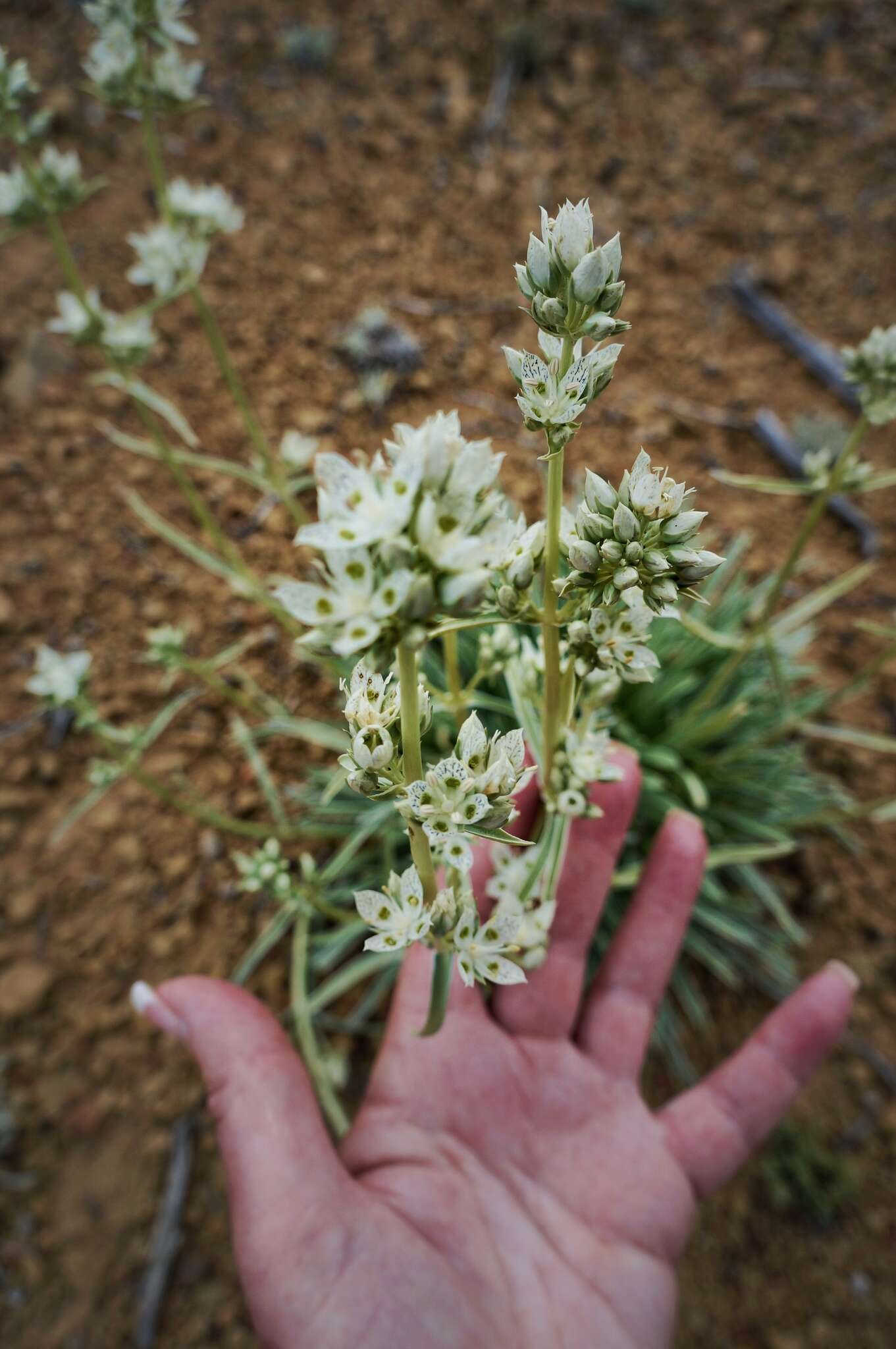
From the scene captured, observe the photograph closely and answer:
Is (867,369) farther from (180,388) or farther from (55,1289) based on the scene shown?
(55,1289)

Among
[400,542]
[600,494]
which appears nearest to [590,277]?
[600,494]

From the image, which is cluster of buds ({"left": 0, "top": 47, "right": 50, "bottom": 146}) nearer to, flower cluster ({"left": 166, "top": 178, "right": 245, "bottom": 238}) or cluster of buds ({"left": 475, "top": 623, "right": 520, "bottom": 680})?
flower cluster ({"left": 166, "top": 178, "right": 245, "bottom": 238})

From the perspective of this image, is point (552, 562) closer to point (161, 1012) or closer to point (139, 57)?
point (161, 1012)

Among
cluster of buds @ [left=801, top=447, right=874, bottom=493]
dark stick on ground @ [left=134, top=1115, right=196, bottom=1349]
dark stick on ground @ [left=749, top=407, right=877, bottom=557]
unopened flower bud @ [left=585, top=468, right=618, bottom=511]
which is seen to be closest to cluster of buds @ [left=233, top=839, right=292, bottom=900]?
unopened flower bud @ [left=585, top=468, right=618, bottom=511]

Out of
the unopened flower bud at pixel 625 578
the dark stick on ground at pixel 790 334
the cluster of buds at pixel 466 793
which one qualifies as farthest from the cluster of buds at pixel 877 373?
the dark stick on ground at pixel 790 334

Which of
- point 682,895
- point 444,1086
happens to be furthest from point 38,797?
point 682,895
